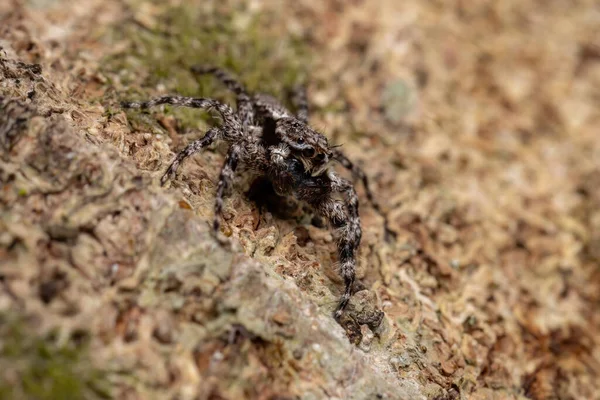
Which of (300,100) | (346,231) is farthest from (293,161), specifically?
(300,100)

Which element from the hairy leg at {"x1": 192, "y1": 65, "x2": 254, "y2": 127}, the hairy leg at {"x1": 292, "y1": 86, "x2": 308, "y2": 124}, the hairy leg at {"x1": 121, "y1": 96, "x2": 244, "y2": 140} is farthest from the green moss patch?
the hairy leg at {"x1": 292, "y1": 86, "x2": 308, "y2": 124}

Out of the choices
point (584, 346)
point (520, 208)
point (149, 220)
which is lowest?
point (584, 346)

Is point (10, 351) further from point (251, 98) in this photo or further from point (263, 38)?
point (263, 38)

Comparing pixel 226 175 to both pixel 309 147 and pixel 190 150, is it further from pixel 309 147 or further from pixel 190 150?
pixel 309 147

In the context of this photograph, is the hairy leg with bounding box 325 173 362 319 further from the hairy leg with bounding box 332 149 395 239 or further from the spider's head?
the hairy leg with bounding box 332 149 395 239

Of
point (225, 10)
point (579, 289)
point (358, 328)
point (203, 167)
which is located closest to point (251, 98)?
point (203, 167)

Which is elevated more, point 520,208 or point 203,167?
point 203,167
